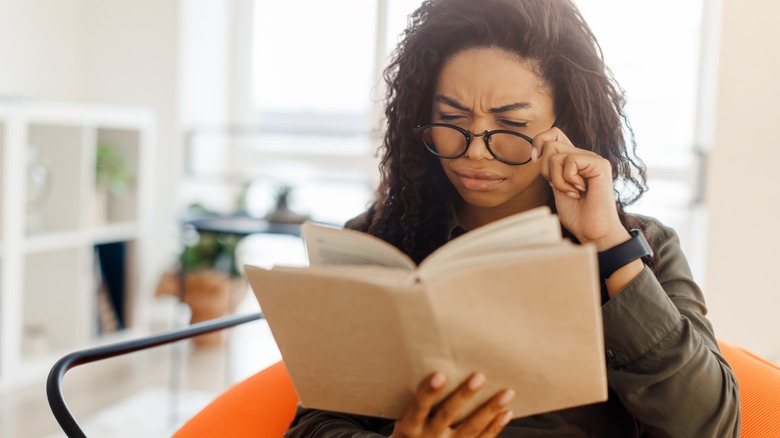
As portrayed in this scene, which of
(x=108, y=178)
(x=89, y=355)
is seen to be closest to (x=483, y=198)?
(x=89, y=355)

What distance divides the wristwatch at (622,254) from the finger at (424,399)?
32 cm

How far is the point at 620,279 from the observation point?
1.06 m

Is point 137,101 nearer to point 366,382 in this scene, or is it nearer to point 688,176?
point 688,176

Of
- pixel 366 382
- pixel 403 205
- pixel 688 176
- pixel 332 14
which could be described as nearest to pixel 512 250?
pixel 366 382

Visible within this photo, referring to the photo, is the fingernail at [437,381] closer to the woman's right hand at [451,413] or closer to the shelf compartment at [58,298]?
the woman's right hand at [451,413]

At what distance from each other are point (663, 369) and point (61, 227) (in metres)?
3.22

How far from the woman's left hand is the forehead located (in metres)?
0.16

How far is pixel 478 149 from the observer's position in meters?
1.29

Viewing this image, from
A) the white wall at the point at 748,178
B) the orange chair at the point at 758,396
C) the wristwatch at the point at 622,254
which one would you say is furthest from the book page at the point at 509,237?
the white wall at the point at 748,178

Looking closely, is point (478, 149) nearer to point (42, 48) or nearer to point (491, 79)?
point (491, 79)

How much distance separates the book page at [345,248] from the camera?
879 millimetres

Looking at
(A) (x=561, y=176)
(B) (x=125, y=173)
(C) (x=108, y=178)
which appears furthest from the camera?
(B) (x=125, y=173)

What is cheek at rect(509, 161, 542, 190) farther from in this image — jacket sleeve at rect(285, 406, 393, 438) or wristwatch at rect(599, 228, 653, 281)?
jacket sleeve at rect(285, 406, 393, 438)

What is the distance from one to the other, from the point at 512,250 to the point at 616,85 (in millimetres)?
734
